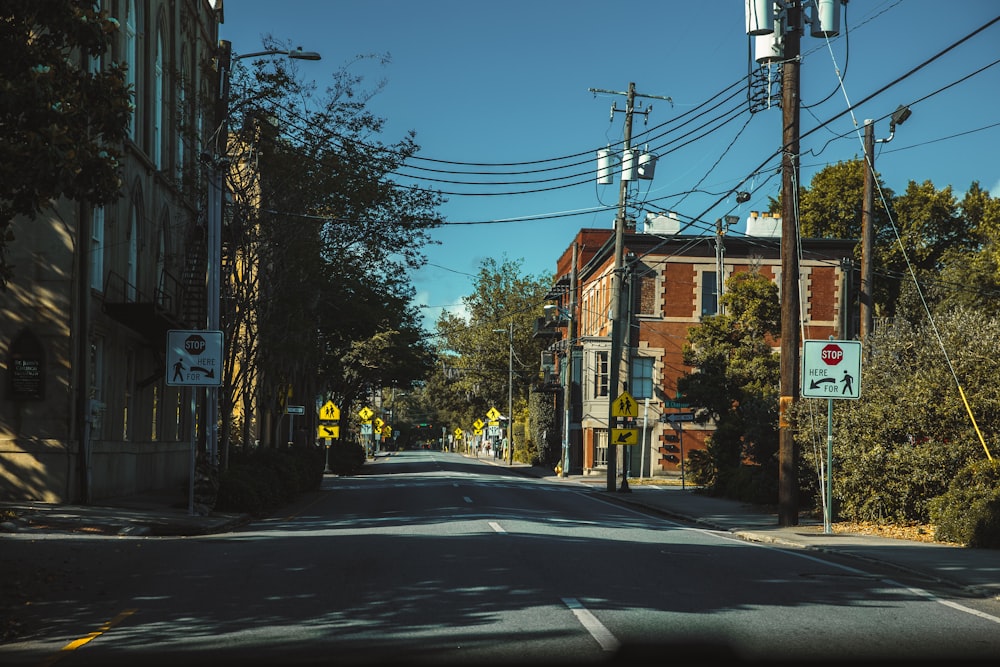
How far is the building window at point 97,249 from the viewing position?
2473cm

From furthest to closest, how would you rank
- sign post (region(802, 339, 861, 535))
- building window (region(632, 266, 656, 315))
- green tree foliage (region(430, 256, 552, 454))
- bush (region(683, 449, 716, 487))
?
1. green tree foliage (region(430, 256, 552, 454))
2. building window (region(632, 266, 656, 315))
3. bush (region(683, 449, 716, 487))
4. sign post (region(802, 339, 861, 535))

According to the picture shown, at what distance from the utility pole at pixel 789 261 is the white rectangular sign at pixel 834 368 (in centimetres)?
160

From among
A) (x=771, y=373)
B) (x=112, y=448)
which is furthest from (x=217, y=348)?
(x=771, y=373)

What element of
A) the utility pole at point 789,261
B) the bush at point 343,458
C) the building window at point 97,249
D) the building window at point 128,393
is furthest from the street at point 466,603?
the bush at point 343,458

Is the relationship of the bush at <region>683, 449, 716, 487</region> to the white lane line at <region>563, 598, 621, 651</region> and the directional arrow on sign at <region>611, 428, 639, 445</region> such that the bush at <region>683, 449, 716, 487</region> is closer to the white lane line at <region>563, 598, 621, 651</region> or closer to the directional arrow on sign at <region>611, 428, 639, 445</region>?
the directional arrow on sign at <region>611, 428, 639, 445</region>

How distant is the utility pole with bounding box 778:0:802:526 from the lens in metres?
22.1

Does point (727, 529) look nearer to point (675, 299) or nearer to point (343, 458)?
point (675, 299)

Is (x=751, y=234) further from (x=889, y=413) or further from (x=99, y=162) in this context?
(x=99, y=162)

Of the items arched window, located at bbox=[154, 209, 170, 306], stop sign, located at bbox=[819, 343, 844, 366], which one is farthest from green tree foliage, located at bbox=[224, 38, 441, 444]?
A: stop sign, located at bbox=[819, 343, 844, 366]

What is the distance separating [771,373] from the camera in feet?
130

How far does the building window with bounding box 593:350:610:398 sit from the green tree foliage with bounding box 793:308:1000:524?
35.2m

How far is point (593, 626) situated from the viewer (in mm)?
9062

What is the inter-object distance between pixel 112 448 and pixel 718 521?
43.7 ft

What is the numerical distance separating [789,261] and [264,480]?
1245 cm
